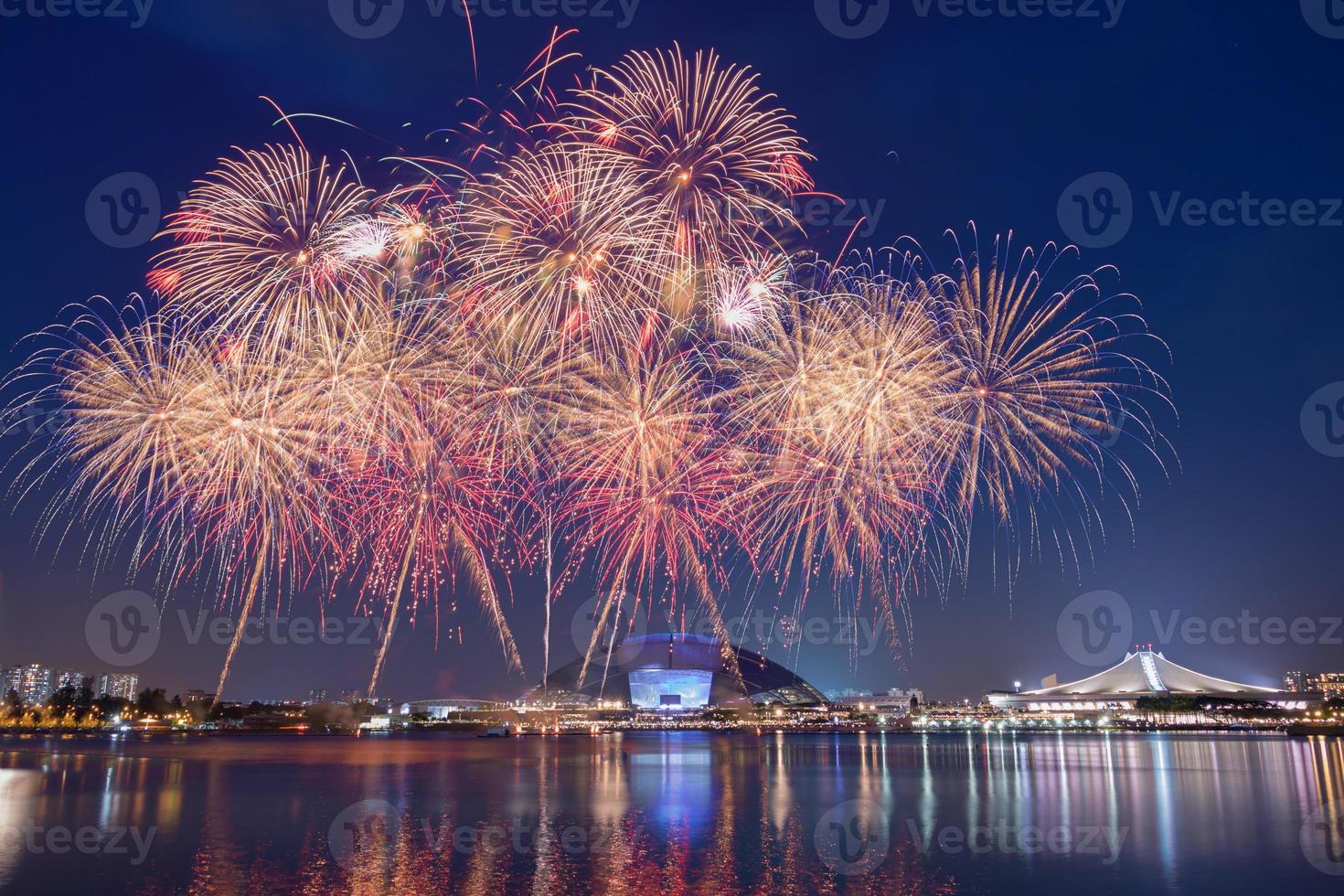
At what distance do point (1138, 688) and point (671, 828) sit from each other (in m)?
167

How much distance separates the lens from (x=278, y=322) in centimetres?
2298

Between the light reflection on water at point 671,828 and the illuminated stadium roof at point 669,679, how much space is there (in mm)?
118785

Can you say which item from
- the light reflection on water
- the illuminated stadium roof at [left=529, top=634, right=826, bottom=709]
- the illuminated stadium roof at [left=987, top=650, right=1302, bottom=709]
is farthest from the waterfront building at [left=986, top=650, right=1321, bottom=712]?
the light reflection on water

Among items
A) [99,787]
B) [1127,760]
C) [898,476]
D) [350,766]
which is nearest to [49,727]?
[350,766]

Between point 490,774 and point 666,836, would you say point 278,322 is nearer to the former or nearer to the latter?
point 666,836

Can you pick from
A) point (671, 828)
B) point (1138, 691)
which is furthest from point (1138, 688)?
point (671, 828)

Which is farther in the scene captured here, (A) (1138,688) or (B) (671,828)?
(A) (1138,688)

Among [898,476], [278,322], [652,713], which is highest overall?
[278,322]

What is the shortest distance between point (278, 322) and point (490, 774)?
99.7 feet

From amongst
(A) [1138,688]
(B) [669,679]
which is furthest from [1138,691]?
(B) [669,679]

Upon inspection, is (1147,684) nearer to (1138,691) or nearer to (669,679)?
(1138,691)

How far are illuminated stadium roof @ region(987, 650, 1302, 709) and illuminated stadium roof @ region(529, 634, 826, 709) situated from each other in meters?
45.0

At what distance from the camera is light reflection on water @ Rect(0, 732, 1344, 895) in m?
18.8

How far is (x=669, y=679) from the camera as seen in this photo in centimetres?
16750
